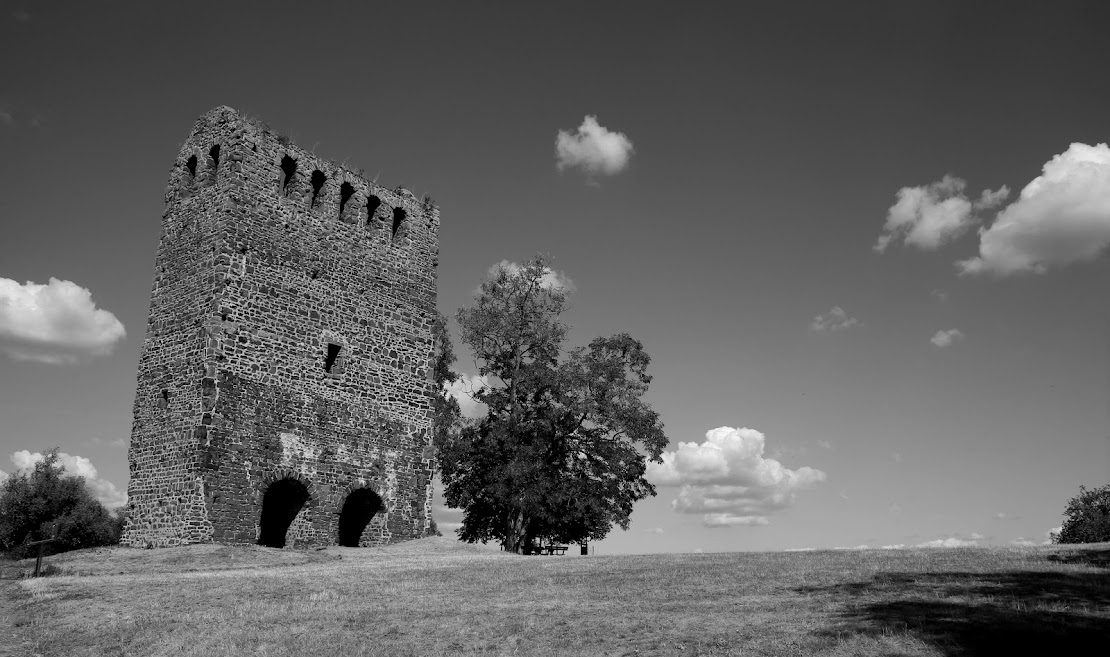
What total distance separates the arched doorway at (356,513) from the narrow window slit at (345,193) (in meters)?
9.30

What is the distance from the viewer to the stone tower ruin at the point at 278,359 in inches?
936

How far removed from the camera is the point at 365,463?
27.4 meters

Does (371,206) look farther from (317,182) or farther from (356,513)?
(356,513)

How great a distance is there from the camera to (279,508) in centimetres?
2620

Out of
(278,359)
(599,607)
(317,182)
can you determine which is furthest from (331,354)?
(599,607)

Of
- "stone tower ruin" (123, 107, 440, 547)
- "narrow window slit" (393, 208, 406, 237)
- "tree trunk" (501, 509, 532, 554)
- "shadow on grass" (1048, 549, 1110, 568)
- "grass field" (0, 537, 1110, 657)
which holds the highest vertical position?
"narrow window slit" (393, 208, 406, 237)

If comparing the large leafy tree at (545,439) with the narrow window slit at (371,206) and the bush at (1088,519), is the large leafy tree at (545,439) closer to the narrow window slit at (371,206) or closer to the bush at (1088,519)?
the narrow window slit at (371,206)

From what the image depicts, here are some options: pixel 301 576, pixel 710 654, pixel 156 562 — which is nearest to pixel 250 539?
pixel 156 562

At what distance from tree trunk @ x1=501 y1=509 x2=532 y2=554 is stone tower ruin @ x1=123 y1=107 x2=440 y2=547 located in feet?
23.0

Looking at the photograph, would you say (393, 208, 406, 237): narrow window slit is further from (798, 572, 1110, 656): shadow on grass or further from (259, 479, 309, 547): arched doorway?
(798, 572, 1110, 656): shadow on grass

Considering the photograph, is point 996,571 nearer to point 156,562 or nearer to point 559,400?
point 156,562

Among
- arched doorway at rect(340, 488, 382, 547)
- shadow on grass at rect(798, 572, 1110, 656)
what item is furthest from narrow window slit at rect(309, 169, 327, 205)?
shadow on grass at rect(798, 572, 1110, 656)

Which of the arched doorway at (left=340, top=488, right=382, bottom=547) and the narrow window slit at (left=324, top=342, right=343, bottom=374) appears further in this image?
the arched doorway at (left=340, top=488, right=382, bottom=547)

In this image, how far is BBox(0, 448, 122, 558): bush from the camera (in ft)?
132
